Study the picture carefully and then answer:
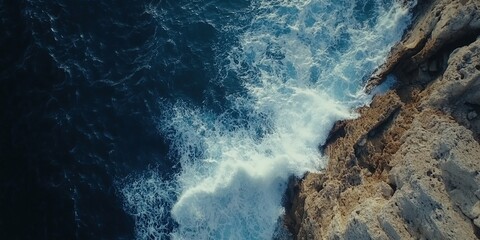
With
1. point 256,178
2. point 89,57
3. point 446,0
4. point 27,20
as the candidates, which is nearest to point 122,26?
point 89,57

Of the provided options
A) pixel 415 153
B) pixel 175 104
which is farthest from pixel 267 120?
pixel 415 153

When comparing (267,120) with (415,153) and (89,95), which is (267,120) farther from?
(89,95)

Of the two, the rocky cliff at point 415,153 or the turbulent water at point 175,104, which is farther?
the turbulent water at point 175,104

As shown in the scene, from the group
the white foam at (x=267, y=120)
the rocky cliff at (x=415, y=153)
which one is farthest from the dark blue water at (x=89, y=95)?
the rocky cliff at (x=415, y=153)

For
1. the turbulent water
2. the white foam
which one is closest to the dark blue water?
the turbulent water

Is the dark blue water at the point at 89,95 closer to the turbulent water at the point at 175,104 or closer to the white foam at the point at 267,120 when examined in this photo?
the turbulent water at the point at 175,104

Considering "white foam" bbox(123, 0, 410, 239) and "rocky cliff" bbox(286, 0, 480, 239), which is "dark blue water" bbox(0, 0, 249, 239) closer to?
"white foam" bbox(123, 0, 410, 239)
